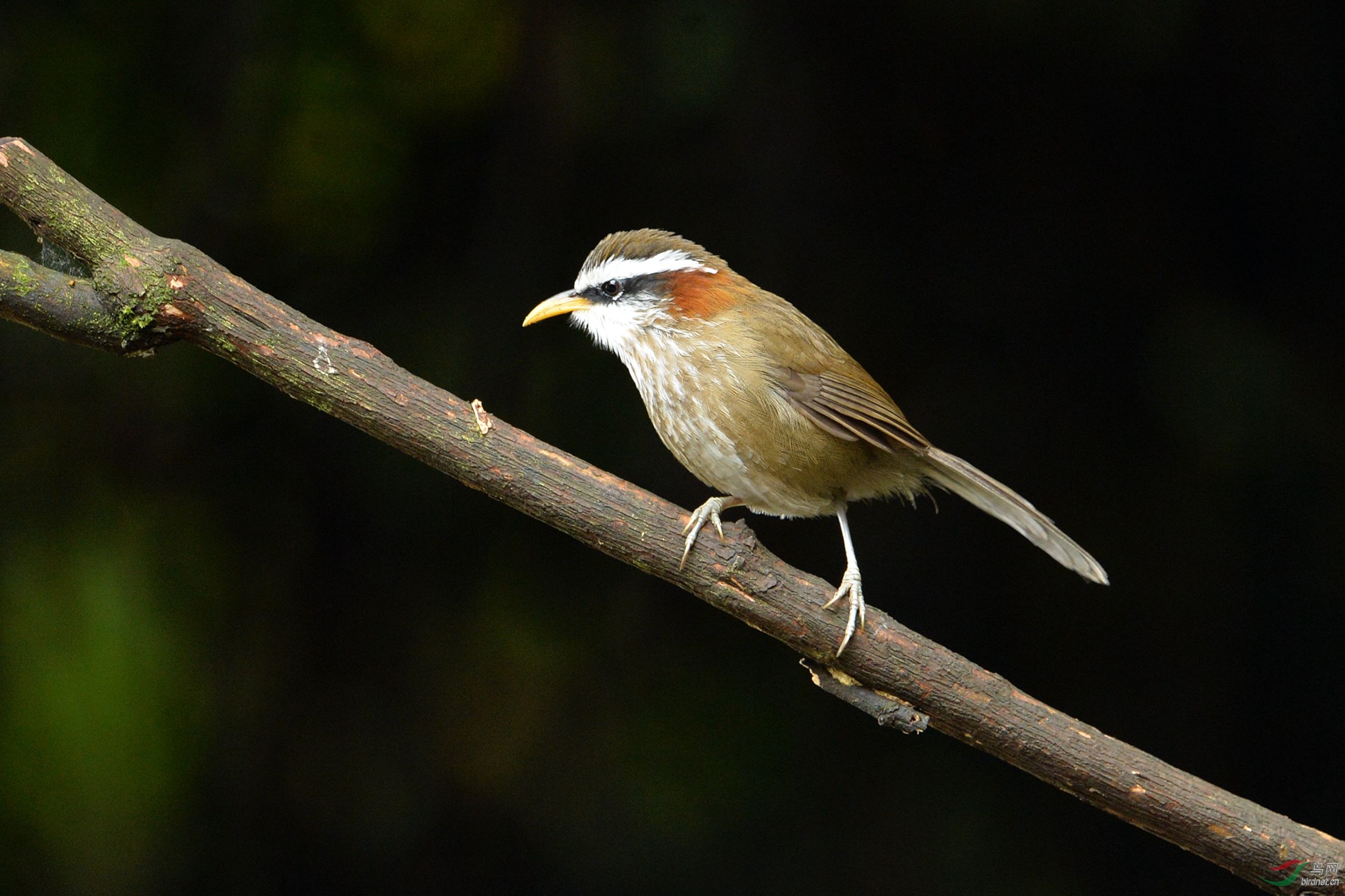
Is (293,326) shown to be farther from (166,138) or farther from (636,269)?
(166,138)

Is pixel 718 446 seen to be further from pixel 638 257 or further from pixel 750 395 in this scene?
pixel 638 257

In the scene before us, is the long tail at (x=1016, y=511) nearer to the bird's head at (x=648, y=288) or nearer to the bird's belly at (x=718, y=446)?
the bird's belly at (x=718, y=446)

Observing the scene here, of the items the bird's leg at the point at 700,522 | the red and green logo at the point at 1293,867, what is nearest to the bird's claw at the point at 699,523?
the bird's leg at the point at 700,522

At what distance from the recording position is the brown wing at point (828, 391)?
267 centimetres

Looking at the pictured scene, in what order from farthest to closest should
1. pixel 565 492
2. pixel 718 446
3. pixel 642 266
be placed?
pixel 642 266 < pixel 718 446 < pixel 565 492

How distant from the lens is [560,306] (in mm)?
2846

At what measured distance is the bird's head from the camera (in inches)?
108

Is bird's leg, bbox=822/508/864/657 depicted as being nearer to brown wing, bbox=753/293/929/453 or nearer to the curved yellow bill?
brown wing, bbox=753/293/929/453

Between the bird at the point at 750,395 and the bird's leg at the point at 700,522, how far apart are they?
0.83ft

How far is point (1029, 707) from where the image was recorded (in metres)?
2.41

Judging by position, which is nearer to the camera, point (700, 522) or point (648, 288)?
point (700, 522)

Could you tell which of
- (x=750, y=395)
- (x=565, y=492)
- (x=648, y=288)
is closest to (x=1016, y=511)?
(x=750, y=395)

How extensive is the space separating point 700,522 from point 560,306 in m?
0.80

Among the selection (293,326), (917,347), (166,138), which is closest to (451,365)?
(166,138)
